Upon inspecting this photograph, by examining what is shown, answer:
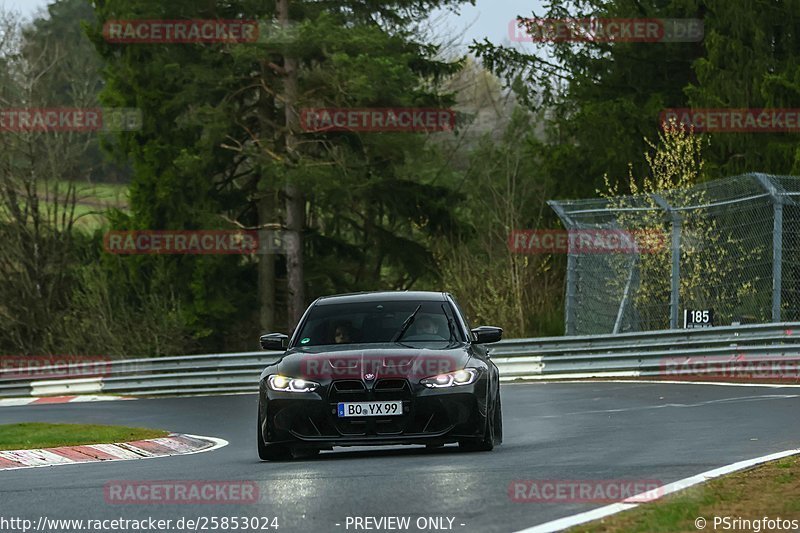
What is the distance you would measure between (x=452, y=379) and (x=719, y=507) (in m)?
4.52

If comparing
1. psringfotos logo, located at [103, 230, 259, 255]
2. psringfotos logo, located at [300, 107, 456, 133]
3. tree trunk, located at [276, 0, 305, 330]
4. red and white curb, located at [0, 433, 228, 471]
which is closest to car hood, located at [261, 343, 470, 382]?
red and white curb, located at [0, 433, 228, 471]

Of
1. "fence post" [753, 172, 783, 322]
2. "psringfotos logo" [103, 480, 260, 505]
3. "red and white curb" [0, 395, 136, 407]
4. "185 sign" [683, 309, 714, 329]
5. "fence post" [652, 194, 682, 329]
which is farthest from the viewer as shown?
"red and white curb" [0, 395, 136, 407]

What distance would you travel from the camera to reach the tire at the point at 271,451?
13.4 meters

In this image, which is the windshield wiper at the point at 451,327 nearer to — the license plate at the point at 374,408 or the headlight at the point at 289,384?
the license plate at the point at 374,408

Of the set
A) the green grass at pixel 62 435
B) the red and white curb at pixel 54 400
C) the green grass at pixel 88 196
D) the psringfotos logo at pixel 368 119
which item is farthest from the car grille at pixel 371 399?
the green grass at pixel 88 196

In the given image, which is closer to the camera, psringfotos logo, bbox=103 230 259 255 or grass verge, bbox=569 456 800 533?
grass verge, bbox=569 456 800 533

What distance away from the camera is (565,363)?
29938 millimetres

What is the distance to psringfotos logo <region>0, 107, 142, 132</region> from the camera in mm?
44938

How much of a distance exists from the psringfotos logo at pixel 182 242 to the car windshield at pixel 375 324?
2853 centimetres

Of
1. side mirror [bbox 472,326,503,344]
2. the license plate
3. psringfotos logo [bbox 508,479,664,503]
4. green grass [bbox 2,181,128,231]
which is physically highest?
green grass [bbox 2,181,128,231]

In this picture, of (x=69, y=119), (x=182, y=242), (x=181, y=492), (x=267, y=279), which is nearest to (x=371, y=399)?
(x=181, y=492)

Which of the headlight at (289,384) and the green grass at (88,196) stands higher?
the green grass at (88,196)

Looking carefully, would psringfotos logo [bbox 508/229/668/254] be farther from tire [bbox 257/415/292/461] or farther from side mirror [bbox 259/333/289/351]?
tire [bbox 257/415/292/461]

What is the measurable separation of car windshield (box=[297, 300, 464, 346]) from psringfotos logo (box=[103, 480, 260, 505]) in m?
3.13
